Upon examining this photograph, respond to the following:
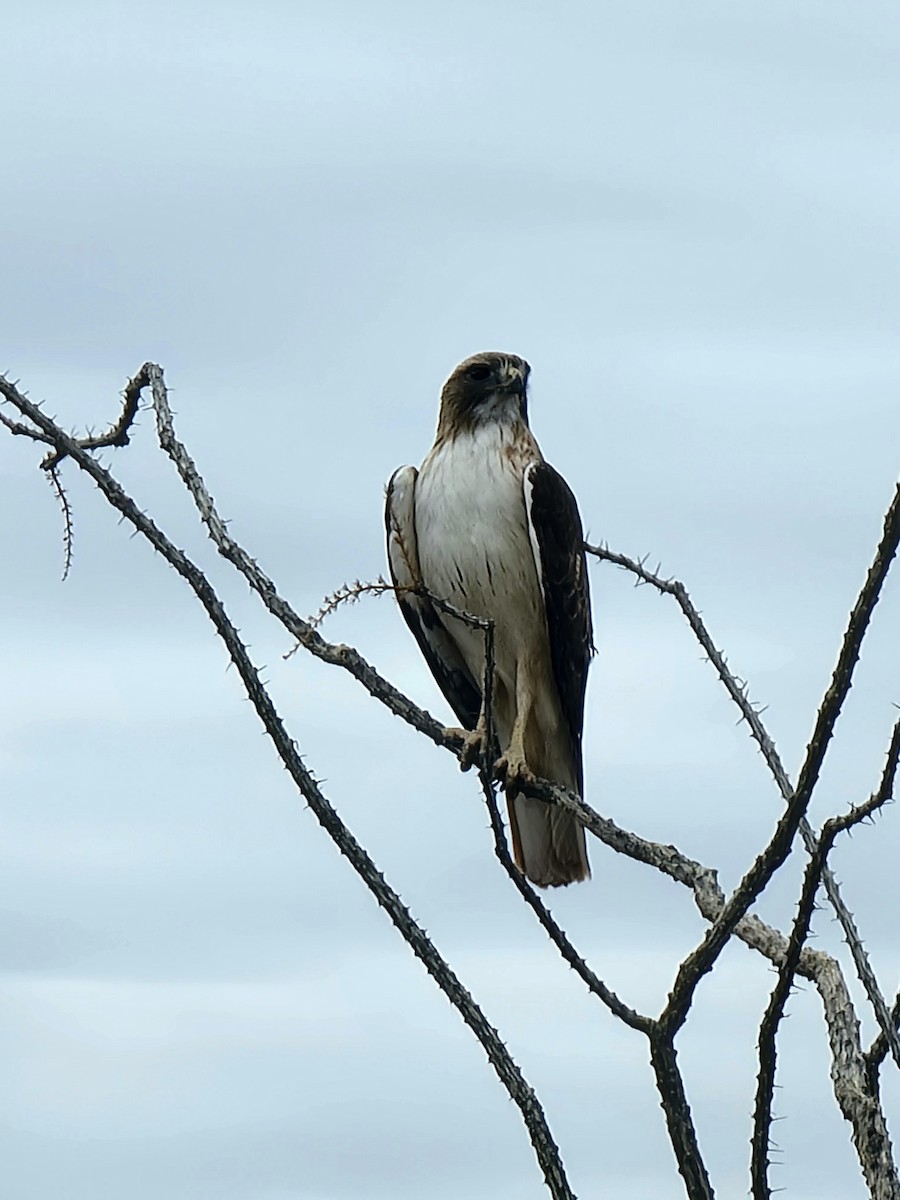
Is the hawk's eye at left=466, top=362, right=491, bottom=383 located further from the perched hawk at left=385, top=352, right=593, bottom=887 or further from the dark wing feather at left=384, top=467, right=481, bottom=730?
the dark wing feather at left=384, top=467, right=481, bottom=730

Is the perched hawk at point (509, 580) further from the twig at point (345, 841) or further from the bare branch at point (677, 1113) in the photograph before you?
the bare branch at point (677, 1113)

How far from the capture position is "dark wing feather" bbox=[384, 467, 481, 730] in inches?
261

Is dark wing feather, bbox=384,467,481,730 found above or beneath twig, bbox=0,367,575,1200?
above

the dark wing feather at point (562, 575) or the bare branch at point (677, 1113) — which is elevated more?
the dark wing feather at point (562, 575)

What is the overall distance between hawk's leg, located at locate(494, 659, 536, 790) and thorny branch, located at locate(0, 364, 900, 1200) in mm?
1227

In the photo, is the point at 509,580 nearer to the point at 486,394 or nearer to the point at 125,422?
the point at 486,394

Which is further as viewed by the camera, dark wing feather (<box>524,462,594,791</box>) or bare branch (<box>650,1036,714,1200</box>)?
dark wing feather (<box>524,462,594,791</box>)

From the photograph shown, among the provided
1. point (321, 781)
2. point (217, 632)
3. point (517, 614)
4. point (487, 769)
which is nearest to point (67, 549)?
point (217, 632)

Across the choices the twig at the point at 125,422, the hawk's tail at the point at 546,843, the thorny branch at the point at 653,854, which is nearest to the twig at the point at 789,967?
the thorny branch at the point at 653,854

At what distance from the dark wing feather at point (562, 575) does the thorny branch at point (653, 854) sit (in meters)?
1.66

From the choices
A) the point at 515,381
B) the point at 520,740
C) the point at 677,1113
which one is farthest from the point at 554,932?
the point at 515,381

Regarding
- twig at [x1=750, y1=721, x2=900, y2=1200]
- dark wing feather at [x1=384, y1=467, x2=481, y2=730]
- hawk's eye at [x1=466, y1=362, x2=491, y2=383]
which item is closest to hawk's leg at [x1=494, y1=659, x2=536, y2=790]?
dark wing feather at [x1=384, y1=467, x2=481, y2=730]

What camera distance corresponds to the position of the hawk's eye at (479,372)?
692cm

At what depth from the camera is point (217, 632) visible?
12.1 ft
